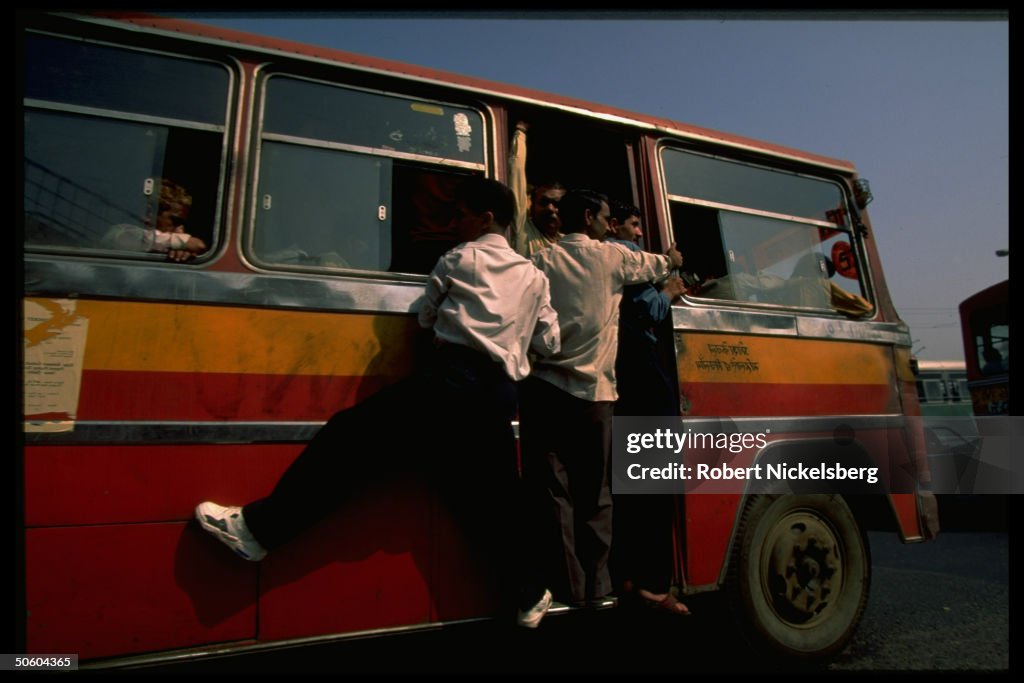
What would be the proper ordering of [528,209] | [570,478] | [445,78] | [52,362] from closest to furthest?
1. [52,362]
2. [570,478]
3. [445,78]
4. [528,209]

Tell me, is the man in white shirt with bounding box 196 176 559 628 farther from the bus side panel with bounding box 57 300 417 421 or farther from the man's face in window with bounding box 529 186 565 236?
the man's face in window with bounding box 529 186 565 236

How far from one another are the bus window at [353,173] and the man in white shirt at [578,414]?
627 mm

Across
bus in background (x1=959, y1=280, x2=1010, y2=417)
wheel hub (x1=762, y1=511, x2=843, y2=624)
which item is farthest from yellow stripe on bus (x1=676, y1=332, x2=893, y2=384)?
bus in background (x1=959, y1=280, x2=1010, y2=417)

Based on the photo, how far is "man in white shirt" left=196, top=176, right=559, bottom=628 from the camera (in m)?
2.09

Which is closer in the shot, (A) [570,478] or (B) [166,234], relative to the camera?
(B) [166,234]

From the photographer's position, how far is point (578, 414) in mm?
2486

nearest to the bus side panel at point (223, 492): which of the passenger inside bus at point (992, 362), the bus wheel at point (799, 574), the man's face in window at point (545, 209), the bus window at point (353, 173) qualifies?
the bus window at point (353, 173)

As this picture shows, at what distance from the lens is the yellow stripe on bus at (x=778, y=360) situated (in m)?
2.88

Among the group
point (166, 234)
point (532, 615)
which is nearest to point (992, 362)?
point (532, 615)

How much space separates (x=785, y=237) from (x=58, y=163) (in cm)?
351

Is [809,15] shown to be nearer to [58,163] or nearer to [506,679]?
[58,163]

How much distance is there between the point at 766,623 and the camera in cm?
293

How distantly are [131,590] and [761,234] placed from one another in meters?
3.38

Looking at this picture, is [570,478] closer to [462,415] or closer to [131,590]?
[462,415]
